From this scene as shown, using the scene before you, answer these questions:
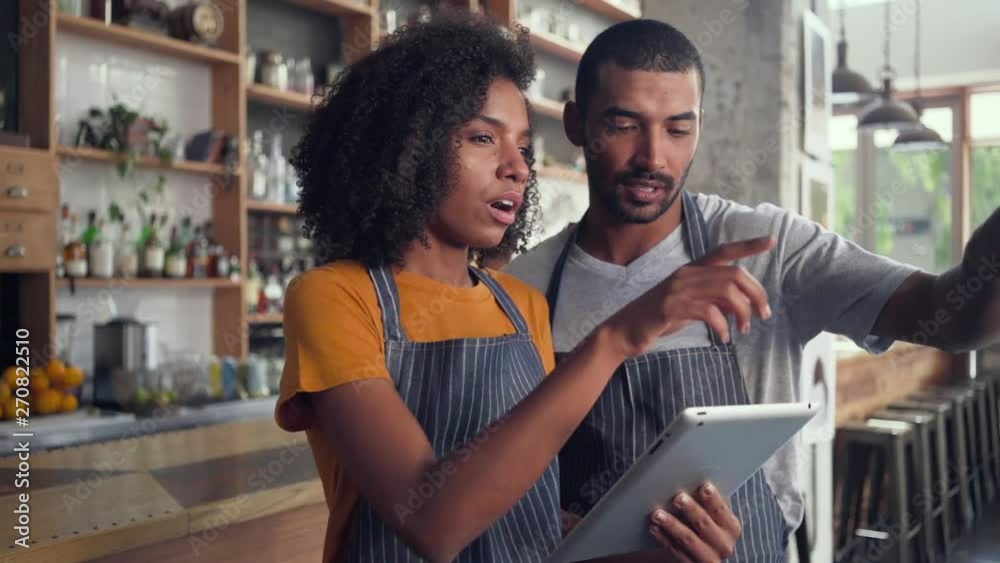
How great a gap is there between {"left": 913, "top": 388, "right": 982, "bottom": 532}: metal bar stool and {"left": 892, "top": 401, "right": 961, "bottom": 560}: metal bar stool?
1.9 inches

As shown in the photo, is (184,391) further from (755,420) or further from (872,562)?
(872,562)

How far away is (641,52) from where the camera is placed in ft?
4.72

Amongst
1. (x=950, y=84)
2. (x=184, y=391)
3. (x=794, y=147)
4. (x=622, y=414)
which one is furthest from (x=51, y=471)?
(x=950, y=84)

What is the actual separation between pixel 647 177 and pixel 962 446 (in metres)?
4.74

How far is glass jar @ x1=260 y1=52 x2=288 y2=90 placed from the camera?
13.4 feet

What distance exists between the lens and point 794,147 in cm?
294

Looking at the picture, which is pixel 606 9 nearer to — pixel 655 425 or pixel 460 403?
pixel 655 425

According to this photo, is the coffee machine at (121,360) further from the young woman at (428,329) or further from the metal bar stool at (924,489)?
the metal bar stool at (924,489)

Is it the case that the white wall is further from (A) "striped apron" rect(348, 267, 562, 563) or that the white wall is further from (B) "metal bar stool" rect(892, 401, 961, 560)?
(A) "striped apron" rect(348, 267, 562, 563)

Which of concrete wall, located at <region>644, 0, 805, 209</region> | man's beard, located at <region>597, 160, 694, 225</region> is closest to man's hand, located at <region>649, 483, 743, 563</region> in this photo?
man's beard, located at <region>597, 160, 694, 225</region>

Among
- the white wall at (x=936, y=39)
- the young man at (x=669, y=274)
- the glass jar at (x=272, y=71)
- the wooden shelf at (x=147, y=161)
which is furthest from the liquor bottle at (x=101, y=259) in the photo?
the white wall at (x=936, y=39)

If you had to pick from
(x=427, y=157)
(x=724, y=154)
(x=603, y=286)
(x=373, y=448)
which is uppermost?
(x=724, y=154)

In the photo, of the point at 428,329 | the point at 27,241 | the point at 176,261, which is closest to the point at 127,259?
the point at 176,261

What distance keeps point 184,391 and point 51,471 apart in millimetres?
1922
